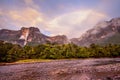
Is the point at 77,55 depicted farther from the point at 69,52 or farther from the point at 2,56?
the point at 2,56

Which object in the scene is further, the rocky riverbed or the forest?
the forest

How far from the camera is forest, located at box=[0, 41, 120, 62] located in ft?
449

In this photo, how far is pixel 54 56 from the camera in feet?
525

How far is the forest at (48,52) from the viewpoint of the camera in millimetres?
136913

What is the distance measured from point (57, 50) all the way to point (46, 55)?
12.2 meters

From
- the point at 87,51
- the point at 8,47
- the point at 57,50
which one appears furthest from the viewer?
the point at 87,51

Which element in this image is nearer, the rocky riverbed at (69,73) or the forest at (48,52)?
the rocky riverbed at (69,73)

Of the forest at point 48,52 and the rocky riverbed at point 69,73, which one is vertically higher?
the forest at point 48,52

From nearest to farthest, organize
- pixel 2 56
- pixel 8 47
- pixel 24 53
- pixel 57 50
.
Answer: pixel 2 56, pixel 8 47, pixel 24 53, pixel 57 50

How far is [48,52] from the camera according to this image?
15962 centimetres

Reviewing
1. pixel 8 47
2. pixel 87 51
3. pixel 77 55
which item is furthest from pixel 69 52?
pixel 8 47

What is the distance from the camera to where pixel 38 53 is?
528ft

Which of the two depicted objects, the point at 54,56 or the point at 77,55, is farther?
the point at 77,55

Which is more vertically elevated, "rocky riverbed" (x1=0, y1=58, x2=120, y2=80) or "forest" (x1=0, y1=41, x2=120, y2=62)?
"forest" (x1=0, y1=41, x2=120, y2=62)
